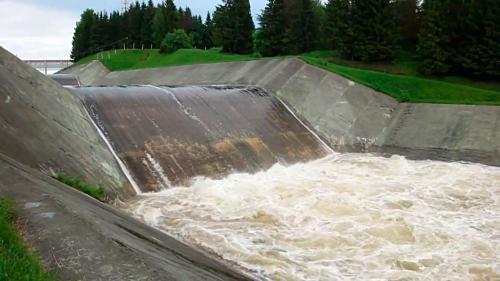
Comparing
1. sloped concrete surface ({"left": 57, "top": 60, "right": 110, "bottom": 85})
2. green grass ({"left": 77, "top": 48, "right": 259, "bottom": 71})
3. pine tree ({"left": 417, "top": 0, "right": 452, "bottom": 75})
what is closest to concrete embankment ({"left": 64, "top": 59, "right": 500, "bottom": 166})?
pine tree ({"left": 417, "top": 0, "right": 452, "bottom": 75})

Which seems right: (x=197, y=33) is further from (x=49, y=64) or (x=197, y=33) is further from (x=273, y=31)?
(x=273, y=31)

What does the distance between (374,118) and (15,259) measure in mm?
16866

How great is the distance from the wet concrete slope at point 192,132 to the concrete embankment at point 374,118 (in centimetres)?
122

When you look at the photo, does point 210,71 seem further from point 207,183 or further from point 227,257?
point 227,257

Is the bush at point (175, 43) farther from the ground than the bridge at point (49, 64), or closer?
farther from the ground

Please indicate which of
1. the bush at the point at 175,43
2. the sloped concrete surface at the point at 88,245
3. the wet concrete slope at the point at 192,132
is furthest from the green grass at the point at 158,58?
the sloped concrete surface at the point at 88,245

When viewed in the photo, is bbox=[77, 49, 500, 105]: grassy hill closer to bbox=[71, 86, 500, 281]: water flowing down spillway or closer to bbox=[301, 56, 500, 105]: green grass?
bbox=[301, 56, 500, 105]: green grass

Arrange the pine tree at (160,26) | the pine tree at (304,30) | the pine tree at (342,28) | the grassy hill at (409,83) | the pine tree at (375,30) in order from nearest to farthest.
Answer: the grassy hill at (409,83) → the pine tree at (375,30) → the pine tree at (342,28) → the pine tree at (304,30) → the pine tree at (160,26)

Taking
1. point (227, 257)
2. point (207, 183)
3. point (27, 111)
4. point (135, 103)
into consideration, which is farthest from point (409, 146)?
point (27, 111)

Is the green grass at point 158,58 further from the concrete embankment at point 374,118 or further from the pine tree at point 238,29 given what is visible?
the concrete embankment at point 374,118

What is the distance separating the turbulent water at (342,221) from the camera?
7.28 meters

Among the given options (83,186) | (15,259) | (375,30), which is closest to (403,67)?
(375,30)

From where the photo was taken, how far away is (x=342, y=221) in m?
9.30

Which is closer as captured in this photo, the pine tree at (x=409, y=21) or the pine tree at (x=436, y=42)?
the pine tree at (x=436, y=42)
